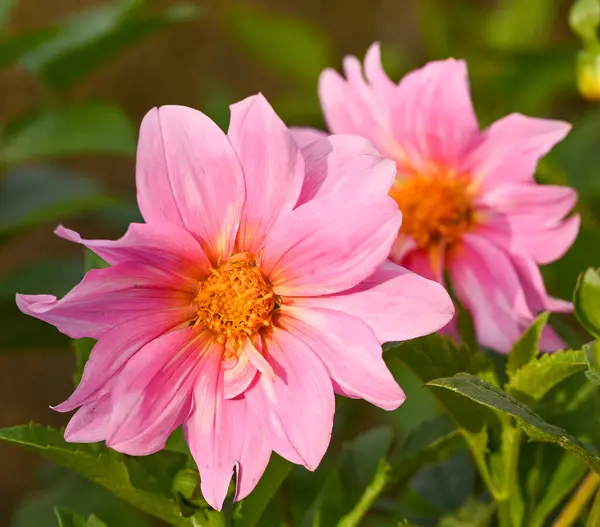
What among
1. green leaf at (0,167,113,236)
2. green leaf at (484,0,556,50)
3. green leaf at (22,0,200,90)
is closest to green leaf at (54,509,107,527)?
green leaf at (0,167,113,236)

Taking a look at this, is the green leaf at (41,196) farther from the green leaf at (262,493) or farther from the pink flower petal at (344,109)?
the green leaf at (262,493)

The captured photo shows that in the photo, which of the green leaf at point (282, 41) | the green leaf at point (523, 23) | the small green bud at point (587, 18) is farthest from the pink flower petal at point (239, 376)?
the green leaf at point (523, 23)

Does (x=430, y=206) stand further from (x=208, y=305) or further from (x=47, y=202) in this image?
(x=47, y=202)

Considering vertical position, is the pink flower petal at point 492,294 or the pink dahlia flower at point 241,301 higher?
the pink dahlia flower at point 241,301

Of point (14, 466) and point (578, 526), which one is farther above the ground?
point (578, 526)

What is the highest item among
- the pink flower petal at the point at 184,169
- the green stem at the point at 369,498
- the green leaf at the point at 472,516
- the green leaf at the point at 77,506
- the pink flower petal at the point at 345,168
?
the pink flower petal at the point at 184,169

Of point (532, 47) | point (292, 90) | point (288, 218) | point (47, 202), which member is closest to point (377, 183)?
point (288, 218)

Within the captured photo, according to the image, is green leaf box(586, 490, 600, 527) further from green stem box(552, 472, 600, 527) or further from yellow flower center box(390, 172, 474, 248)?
yellow flower center box(390, 172, 474, 248)
